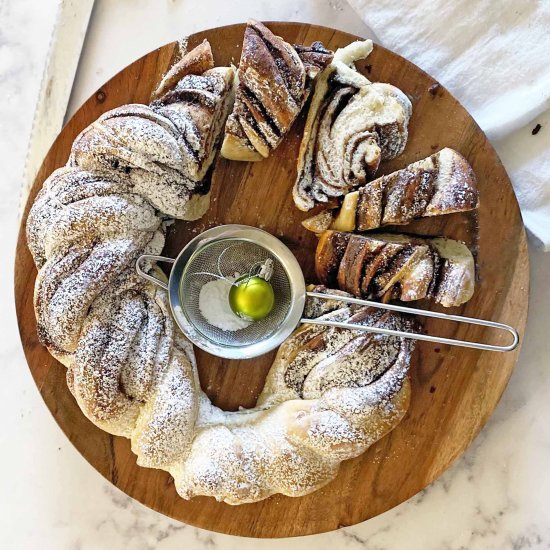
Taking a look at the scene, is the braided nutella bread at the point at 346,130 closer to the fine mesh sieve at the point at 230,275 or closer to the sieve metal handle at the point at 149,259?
the fine mesh sieve at the point at 230,275

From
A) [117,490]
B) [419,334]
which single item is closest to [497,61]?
[419,334]

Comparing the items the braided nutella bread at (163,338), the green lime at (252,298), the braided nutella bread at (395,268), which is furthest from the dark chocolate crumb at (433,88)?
the green lime at (252,298)

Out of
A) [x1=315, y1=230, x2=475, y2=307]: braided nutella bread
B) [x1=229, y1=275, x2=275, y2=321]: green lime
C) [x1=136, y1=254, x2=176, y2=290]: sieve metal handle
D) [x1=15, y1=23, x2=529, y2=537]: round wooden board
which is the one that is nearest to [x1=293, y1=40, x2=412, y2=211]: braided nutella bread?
[x1=15, y1=23, x2=529, y2=537]: round wooden board

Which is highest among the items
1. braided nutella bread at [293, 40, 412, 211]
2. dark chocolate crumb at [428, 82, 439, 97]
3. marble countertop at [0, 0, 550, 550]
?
dark chocolate crumb at [428, 82, 439, 97]

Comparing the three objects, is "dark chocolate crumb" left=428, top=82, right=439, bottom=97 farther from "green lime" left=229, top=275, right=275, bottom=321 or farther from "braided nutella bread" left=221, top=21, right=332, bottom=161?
"green lime" left=229, top=275, right=275, bottom=321

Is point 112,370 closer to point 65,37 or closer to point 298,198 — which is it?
point 298,198
